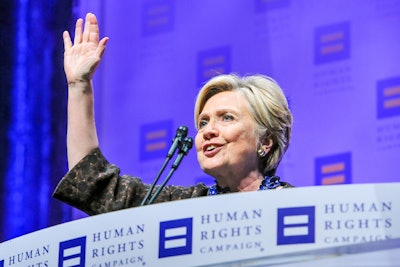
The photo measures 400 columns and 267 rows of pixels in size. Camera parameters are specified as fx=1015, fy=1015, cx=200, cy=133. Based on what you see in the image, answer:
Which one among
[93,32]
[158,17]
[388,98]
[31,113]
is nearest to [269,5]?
[158,17]

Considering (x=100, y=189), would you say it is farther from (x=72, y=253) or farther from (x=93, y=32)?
(x=72, y=253)

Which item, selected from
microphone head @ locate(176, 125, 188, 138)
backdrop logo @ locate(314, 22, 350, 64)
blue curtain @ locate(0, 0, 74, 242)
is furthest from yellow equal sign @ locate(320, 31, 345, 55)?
microphone head @ locate(176, 125, 188, 138)

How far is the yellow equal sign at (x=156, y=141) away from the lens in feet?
13.3

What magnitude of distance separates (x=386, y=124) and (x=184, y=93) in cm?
96

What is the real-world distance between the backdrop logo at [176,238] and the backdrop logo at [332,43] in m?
2.19

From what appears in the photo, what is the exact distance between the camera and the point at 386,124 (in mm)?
3500

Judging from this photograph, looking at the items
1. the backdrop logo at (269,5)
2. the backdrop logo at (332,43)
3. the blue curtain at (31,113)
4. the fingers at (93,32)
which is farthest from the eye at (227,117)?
the blue curtain at (31,113)

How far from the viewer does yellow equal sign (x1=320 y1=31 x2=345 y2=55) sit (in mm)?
3697

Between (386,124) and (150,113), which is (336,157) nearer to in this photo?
(386,124)

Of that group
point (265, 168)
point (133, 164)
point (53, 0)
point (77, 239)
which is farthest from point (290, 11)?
point (77, 239)

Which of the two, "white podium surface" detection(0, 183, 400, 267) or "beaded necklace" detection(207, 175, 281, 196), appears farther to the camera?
"beaded necklace" detection(207, 175, 281, 196)

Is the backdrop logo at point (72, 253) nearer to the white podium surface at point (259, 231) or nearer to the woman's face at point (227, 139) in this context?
the white podium surface at point (259, 231)

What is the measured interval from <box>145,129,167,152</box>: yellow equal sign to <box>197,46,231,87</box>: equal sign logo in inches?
10.2

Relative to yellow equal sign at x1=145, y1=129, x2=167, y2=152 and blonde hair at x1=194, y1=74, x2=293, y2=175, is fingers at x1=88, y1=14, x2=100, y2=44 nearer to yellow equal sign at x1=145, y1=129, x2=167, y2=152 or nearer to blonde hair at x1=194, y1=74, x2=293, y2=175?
blonde hair at x1=194, y1=74, x2=293, y2=175
